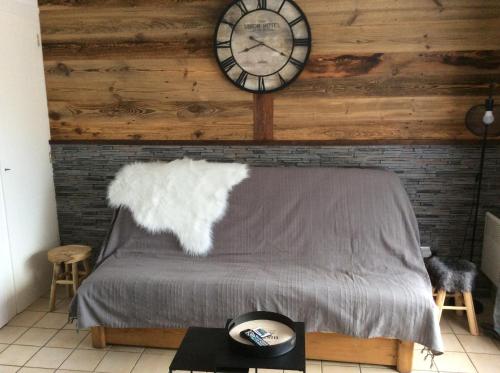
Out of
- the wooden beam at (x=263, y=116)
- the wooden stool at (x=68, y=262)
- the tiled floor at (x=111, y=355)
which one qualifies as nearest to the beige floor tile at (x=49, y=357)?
the tiled floor at (x=111, y=355)

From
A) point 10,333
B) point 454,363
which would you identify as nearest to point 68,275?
point 10,333

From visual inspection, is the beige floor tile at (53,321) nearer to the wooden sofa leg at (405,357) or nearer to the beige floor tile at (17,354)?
the beige floor tile at (17,354)

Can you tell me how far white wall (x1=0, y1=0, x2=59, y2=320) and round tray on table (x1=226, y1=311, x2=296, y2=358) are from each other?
178cm

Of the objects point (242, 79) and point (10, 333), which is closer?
point (10, 333)

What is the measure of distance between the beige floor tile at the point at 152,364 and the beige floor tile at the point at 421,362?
131 centimetres

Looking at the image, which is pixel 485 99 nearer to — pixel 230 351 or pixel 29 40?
pixel 230 351

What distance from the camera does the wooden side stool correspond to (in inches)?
98.8

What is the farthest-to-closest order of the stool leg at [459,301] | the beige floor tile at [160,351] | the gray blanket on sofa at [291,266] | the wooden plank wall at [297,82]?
the wooden plank wall at [297,82], the stool leg at [459,301], the beige floor tile at [160,351], the gray blanket on sofa at [291,266]

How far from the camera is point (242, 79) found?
2971mm

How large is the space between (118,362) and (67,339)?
1.45ft

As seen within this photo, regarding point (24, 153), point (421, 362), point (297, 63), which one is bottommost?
point (421, 362)

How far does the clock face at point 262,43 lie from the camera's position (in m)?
2.85

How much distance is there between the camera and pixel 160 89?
3.09m

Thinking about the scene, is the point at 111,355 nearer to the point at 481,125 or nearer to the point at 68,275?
the point at 68,275
